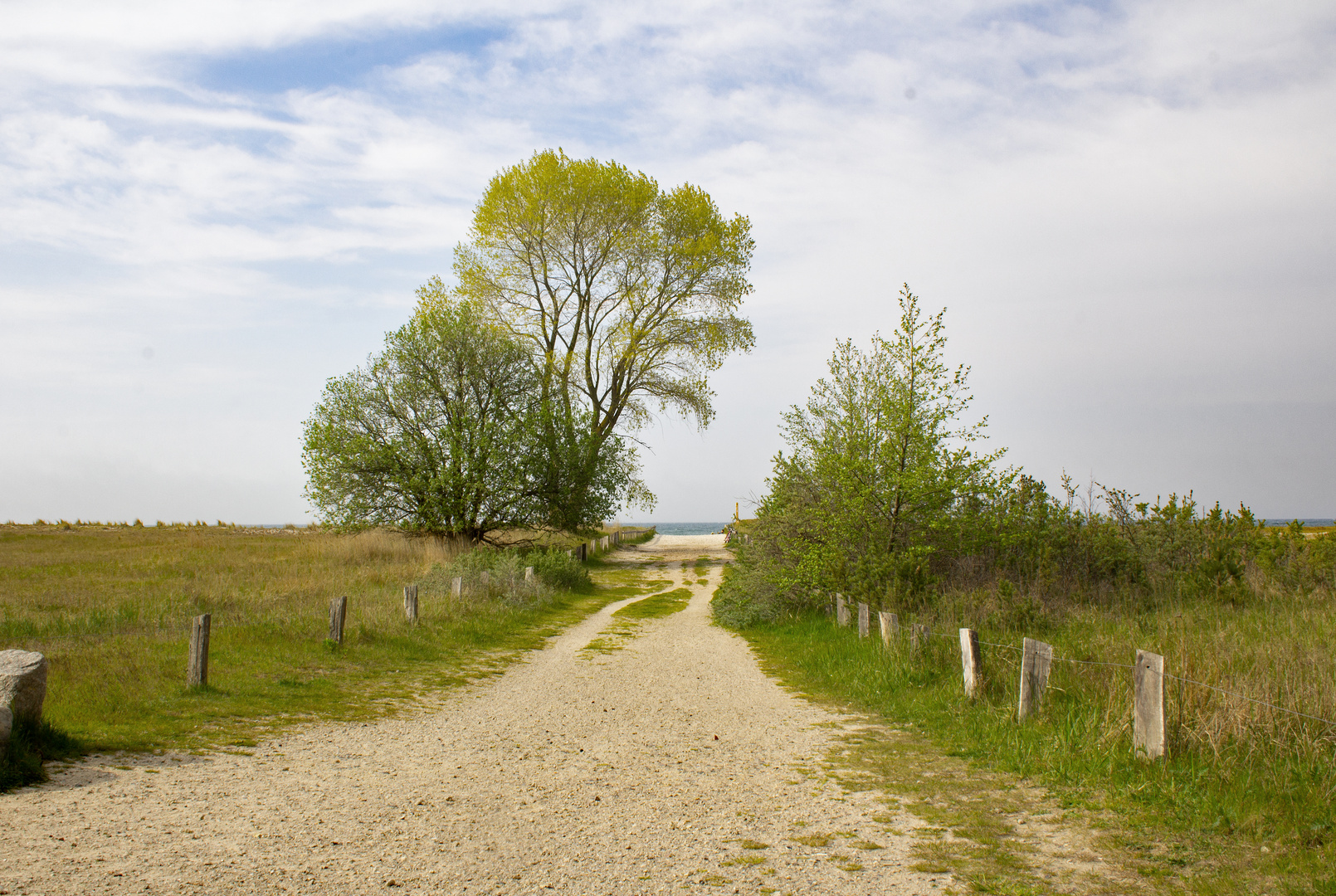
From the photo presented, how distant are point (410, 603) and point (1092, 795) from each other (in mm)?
12342

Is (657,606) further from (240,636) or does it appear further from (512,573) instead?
(240,636)

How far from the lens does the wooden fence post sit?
9.02 meters

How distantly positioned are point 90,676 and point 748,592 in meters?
12.6

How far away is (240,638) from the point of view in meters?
12.4

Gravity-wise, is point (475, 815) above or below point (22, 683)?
below

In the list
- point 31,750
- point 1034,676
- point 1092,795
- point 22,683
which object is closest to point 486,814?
point 31,750

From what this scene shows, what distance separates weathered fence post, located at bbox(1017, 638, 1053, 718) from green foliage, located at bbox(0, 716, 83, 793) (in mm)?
8986

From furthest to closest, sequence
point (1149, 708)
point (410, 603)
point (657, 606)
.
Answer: point (657, 606), point (410, 603), point (1149, 708)

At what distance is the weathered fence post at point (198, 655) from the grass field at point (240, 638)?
0.47 feet

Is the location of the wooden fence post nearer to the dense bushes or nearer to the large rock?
the dense bushes

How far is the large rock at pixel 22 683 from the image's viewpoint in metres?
6.73

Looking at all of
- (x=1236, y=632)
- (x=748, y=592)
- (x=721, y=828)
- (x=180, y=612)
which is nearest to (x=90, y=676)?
(x=180, y=612)

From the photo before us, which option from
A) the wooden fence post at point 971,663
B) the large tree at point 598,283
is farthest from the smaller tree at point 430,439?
the wooden fence post at point 971,663

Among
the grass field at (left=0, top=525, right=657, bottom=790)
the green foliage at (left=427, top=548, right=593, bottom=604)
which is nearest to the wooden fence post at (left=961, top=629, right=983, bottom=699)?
the grass field at (left=0, top=525, right=657, bottom=790)
